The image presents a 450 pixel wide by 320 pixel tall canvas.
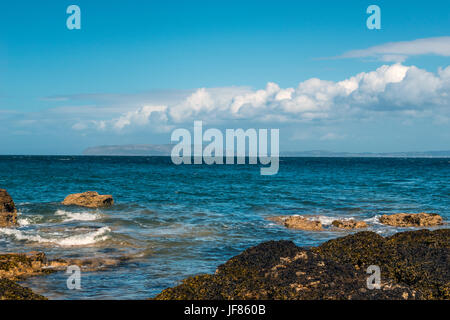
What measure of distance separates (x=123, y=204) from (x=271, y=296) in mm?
26545

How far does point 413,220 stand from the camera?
81.0 feet

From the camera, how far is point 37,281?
1262 centimetres

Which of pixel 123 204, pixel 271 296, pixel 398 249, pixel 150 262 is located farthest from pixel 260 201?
pixel 271 296

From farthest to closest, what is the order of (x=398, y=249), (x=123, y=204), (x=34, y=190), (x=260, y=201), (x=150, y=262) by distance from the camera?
1. (x=34, y=190)
2. (x=260, y=201)
3. (x=123, y=204)
4. (x=150, y=262)
5. (x=398, y=249)

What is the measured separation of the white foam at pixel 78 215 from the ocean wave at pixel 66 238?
4.85 m

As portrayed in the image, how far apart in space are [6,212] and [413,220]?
23.1 m

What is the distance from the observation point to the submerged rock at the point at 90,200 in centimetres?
3134

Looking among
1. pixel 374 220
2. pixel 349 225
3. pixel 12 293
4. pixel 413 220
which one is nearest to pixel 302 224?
pixel 349 225

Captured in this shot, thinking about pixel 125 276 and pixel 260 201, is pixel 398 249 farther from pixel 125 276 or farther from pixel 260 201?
pixel 260 201

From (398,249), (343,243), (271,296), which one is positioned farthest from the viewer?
(343,243)

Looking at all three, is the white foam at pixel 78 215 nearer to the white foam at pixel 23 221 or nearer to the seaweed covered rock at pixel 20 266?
the white foam at pixel 23 221

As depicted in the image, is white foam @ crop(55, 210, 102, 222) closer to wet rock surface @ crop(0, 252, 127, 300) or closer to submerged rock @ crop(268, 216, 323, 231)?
wet rock surface @ crop(0, 252, 127, 300)

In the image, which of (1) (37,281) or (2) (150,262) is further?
(2) (150,262)
